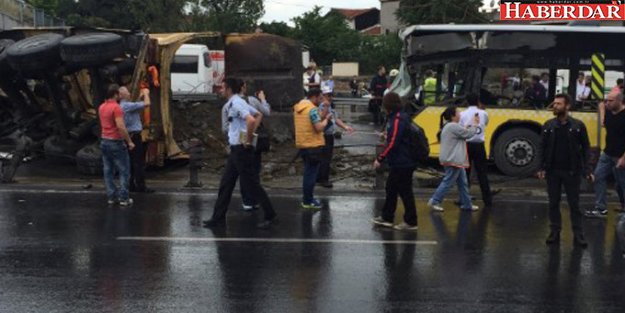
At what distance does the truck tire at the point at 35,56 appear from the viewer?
11.7m

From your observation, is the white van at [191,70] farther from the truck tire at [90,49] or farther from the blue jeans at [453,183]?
the blue jeans at [453,183]

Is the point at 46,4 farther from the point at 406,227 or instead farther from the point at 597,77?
the point at 406,227

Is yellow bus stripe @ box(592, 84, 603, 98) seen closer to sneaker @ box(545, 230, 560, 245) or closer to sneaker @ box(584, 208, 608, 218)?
sneaker @ box(584, 208, 608, 218)

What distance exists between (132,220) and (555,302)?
5.41 metres

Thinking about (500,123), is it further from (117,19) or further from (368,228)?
(117,19)

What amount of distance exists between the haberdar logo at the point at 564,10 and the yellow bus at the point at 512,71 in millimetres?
7529

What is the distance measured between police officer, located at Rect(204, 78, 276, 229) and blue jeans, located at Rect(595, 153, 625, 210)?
14.7 feet

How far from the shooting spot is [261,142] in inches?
360

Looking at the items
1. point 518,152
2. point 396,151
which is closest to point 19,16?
point 518,152

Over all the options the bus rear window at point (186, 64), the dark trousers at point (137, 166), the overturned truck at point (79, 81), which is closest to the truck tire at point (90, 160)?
the overturned truck at point (79, 81)

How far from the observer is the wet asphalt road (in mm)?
5883

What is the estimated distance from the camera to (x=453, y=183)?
9.84 m

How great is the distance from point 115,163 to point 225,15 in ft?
122

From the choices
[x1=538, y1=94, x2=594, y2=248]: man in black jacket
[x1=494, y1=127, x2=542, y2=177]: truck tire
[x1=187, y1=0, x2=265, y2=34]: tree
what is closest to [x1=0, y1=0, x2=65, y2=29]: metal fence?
[x1=187, y1=0, x2=265, y2=34]: tree
